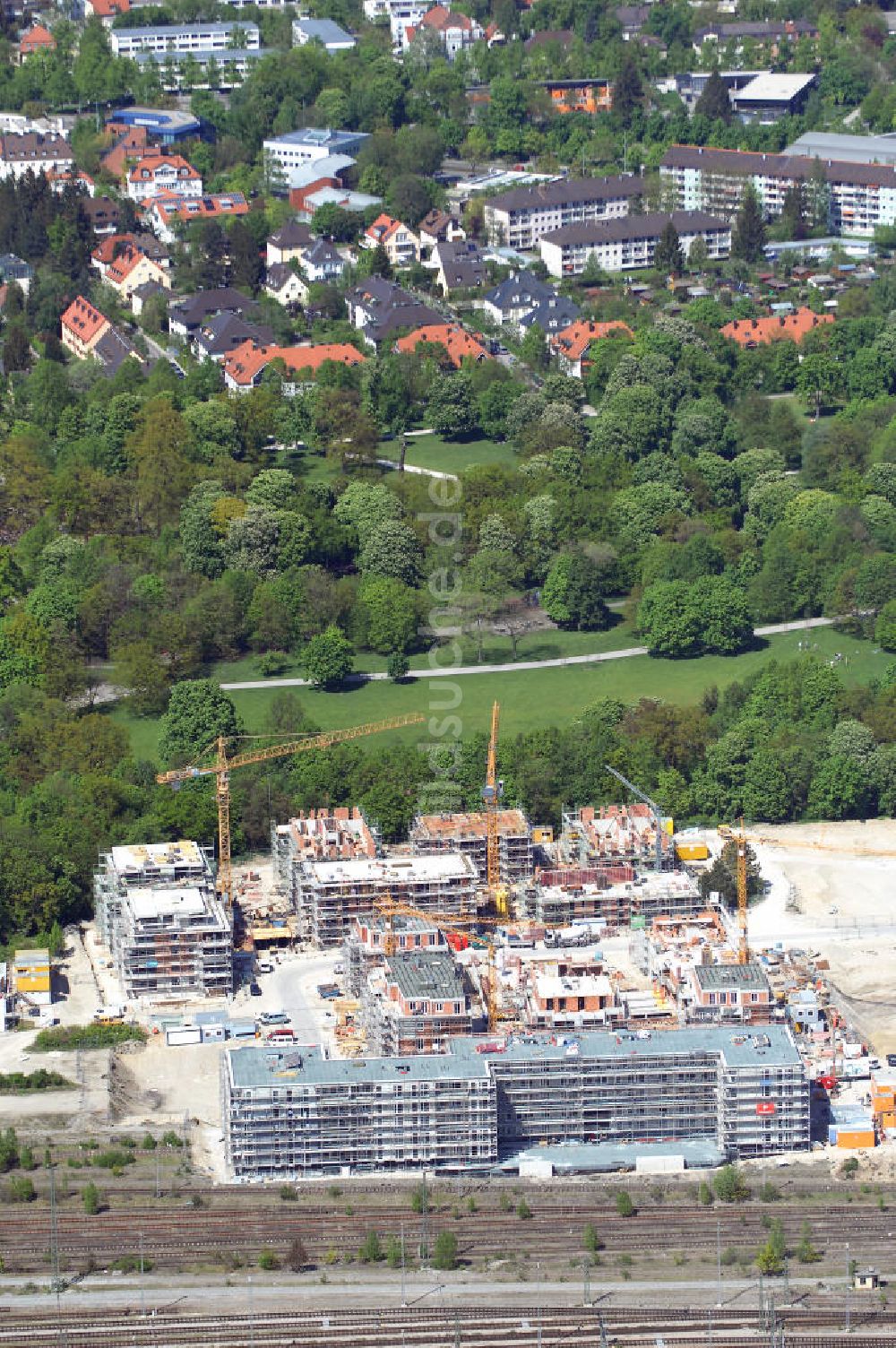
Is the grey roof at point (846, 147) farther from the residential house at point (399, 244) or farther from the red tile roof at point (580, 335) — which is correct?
the red tile roof at point (580, 335)

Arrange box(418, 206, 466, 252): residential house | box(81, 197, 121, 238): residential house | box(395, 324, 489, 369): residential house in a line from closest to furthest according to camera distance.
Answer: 1. box(395, 324, 489, 369): residential house
2. box(418, 206, 466, 252): residential house
3. box(81, 197, 121, 238): residential house

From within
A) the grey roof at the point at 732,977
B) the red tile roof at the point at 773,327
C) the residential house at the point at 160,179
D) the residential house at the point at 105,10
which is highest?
the residential house at the point at 105,10

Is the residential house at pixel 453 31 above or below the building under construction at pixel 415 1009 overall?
above

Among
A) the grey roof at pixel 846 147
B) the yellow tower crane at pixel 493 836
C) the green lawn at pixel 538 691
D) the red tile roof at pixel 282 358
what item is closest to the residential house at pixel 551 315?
the red tile roof at pixel 282 358

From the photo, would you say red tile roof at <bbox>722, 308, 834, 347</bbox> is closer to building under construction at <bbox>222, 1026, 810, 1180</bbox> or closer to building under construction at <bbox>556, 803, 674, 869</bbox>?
building under construction at <bbox>556, 803, 674, 869</bbox>

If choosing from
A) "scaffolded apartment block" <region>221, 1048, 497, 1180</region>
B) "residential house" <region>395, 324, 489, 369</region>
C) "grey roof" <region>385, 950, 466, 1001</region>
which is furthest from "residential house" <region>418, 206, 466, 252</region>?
"scaffolded apartment block" <region>221, 1048, 497, 1180</region>

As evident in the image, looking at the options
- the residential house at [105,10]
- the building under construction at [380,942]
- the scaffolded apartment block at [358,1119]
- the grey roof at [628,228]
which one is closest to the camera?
the scaffolded apartment block at [358,1119]

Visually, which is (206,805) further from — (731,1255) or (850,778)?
(731,1255)
